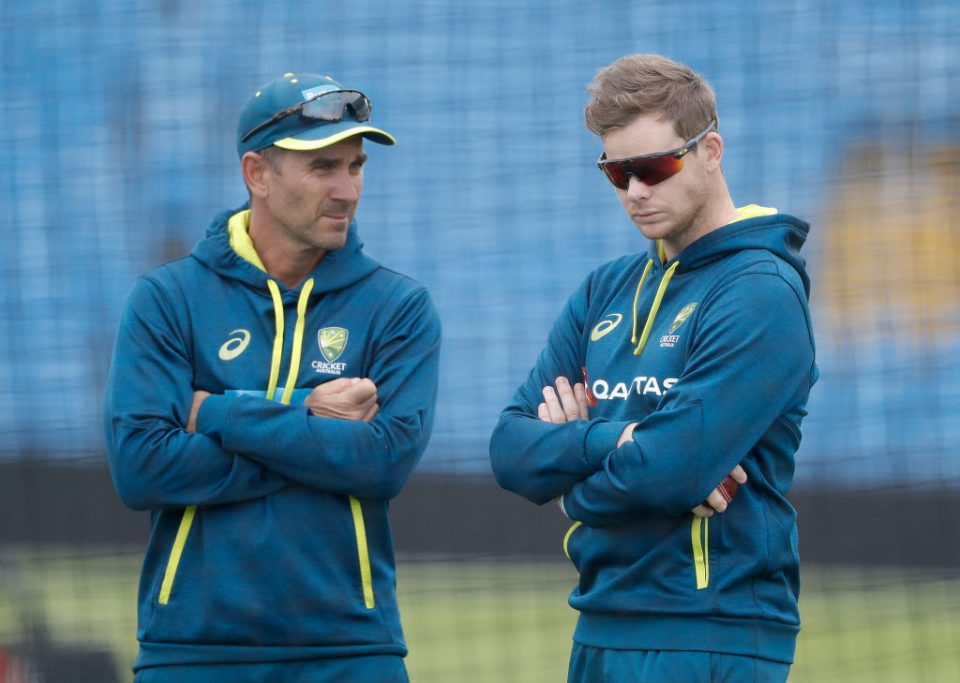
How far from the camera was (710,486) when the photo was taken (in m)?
2.52

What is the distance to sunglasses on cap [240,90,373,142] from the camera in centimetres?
299

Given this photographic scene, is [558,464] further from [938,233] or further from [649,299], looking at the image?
[938,233]

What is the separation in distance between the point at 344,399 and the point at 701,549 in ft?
2.73

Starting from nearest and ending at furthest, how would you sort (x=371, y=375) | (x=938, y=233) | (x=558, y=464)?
(x=558, y=464), (x=371, y=375), (x=938, y=233)

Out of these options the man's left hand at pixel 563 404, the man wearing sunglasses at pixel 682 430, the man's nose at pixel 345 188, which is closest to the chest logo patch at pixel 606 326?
the man wearing sunglasses at pixel 682 430

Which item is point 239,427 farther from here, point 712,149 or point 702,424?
point 712,149

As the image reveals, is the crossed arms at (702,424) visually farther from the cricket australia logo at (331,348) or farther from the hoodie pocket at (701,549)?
the cricket australia logo at (331,348)

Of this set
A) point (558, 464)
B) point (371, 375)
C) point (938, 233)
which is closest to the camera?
point (558, 464)

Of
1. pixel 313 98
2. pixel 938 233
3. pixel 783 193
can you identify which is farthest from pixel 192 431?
pixel 938 233

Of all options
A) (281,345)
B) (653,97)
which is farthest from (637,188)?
(281,345)

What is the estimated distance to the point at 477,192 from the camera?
4262 mm

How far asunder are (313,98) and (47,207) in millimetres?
1657

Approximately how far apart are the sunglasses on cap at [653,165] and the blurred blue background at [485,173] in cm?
155

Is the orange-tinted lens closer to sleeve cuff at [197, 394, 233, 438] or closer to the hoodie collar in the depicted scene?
the hoodie collar
